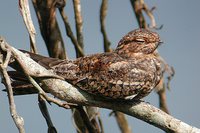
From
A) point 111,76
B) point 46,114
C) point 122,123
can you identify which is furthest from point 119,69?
point 122,123

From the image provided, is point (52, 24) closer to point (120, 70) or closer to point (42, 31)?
point (42, 31)

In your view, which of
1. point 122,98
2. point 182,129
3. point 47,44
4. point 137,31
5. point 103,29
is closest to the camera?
point 182,129

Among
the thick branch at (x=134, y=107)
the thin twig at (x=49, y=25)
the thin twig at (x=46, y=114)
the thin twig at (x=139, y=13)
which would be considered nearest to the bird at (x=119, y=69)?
the thick branch at (x=134, y=107)

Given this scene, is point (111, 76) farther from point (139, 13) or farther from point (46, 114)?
point (139, 13)

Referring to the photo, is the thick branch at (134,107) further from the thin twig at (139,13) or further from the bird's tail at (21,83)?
the thin twig at (139,13)

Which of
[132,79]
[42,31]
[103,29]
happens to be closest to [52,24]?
[42,31]

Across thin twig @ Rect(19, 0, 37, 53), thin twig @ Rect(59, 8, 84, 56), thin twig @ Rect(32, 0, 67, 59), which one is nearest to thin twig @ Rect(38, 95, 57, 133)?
thin twig @ Rect(19, 0, 37, 53)

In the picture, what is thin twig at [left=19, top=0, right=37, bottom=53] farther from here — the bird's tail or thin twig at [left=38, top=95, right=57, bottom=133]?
thin twig at [left=38, top=95, right=57, bottom=133]
